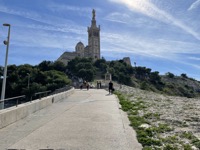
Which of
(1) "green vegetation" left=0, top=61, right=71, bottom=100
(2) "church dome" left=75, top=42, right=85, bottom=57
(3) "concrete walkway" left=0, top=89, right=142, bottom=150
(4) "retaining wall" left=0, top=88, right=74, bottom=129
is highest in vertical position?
(2) "church dome" left=75, top=42, right=85, bottom=57

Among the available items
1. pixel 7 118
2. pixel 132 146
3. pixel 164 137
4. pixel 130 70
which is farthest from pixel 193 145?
pixel 130 70

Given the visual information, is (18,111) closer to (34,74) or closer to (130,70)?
(34,74)

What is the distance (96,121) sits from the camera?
33.8 ft

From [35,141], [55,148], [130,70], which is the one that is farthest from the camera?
[130,70]

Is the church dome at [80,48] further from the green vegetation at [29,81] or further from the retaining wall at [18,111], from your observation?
the retaining wall at [18,111]

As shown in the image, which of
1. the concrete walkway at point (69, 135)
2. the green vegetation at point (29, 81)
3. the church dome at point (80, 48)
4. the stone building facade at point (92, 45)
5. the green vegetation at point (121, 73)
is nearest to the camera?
the concrete walkway at point (69, 135)

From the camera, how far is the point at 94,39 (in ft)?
584

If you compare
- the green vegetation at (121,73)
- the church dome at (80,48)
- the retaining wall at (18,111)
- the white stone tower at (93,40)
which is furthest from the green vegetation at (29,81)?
the white stone tower at (93,40)

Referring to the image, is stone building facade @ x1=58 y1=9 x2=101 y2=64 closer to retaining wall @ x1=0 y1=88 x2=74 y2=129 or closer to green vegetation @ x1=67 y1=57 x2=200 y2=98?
green vegetation @ x1=67 y1=57 x2=200 y2=98

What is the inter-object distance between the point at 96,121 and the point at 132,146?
374 centimetres

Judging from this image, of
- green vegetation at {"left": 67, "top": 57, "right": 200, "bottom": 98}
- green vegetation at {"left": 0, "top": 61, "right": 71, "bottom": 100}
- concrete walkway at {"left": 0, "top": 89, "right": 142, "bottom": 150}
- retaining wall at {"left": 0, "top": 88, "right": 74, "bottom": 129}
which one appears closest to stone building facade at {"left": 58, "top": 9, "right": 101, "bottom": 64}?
green vegetation at {"left": 67, "top": 57, "right": 200, "bottom": 98}

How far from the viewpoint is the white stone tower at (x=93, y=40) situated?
176500 mm

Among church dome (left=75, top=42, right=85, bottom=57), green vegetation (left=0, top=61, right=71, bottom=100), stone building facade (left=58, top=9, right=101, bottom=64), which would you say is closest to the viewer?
green vegetation (left=0, top=61, right=71, bottom=100)

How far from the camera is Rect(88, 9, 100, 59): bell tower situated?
17650 cm
